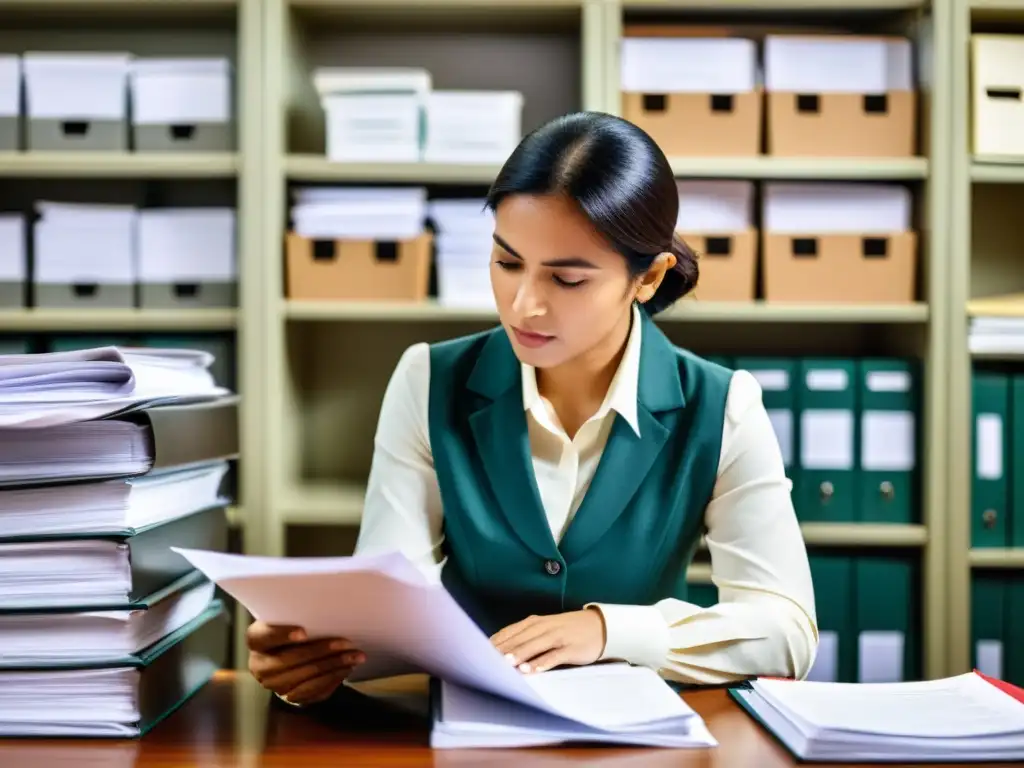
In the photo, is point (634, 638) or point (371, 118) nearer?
point (634, 638)

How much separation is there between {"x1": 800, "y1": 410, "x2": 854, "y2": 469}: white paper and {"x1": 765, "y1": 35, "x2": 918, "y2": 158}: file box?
1.76 feet

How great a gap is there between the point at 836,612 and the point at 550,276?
1348mm

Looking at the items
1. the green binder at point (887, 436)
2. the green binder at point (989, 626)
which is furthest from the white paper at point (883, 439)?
the green binder at point (989, 626)

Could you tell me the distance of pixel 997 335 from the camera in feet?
7.29

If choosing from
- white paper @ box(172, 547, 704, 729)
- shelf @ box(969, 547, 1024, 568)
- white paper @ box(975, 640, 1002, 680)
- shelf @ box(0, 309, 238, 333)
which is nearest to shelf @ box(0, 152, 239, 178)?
shelf @ box(0, 309, 238, 333)

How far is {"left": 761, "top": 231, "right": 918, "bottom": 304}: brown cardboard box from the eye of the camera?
224 cm

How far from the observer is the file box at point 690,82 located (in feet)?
7.33

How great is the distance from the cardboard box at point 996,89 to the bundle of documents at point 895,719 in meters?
1.56

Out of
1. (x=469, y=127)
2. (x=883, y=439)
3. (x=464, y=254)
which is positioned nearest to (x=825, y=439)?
(x=883, y=439)

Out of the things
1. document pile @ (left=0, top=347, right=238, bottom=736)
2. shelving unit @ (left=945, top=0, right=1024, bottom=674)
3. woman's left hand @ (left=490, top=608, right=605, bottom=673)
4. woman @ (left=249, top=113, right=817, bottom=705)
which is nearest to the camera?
document pile @ (left=0, top=347, right=238, bottom=736)

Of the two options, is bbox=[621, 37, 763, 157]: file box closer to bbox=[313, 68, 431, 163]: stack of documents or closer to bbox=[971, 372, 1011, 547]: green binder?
bbox=[313, 68, 431, 163]: stack of documents

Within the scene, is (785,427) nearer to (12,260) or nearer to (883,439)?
(883,439)

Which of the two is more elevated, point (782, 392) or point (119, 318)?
point (119, 318)

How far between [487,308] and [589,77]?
1.67ft
